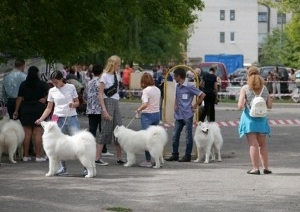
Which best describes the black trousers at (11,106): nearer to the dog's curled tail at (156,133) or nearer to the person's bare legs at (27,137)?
the person's bare legs at (27,137)

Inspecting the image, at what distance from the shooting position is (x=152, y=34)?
68.7 metres

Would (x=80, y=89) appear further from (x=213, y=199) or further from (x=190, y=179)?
(x=213, y=199)

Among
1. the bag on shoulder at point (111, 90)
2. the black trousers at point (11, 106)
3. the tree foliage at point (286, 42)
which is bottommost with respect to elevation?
the black trousers at point (11, 106)

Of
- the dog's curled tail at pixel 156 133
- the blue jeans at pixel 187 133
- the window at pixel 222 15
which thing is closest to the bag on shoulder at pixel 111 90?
the dog's curled tail at pixel 156 133

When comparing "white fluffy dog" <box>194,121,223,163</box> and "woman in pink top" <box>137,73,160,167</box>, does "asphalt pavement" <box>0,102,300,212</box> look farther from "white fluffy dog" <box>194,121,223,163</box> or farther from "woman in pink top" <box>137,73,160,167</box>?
"woman in pink top" <box>137,73,160,167</box>

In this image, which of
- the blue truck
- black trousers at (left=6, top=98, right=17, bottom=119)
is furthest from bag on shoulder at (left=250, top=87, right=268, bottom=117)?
the blue truck

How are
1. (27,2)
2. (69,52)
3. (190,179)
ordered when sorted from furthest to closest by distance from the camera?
(69,52) < (27,2) < (190,179)

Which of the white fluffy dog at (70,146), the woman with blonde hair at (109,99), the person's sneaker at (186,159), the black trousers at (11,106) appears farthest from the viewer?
the black trousers at (11,106)

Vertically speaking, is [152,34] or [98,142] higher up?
[152,34]

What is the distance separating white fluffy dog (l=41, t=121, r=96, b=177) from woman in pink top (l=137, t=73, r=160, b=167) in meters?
2.20

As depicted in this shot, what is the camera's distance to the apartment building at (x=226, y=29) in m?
114

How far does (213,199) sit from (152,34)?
56942 millimetres

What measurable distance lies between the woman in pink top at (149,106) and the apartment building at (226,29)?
9774 cm

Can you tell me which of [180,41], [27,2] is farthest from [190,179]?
[180,41]
